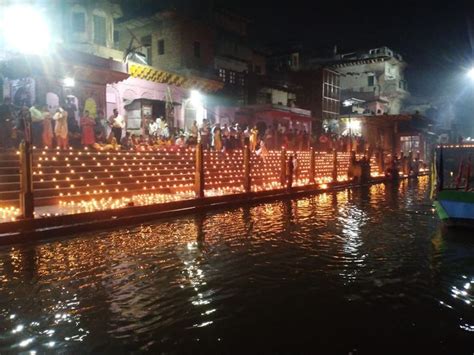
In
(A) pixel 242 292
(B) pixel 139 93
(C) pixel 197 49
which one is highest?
(C) pixel 197 49

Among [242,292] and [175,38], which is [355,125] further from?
[242,292]

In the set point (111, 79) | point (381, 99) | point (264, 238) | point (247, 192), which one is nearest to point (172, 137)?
point (111, 79)

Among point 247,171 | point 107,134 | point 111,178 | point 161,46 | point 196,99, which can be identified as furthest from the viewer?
point 161,46

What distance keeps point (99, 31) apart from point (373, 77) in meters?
34.2

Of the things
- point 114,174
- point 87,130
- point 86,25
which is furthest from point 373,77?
point 114,174

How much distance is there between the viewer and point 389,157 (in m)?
33.2

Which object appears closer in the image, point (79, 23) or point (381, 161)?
point (79, 23)

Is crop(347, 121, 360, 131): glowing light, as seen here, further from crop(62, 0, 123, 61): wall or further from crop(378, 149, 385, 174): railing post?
crop(62, 0, 123, 61): wall

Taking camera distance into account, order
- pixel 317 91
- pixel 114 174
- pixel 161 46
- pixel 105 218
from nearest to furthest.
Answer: pixel 105 218 → pixel 114 174 → pixel 161 46 → pixel 317 91

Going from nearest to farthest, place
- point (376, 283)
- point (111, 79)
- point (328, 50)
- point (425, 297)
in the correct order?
point (425, 297)
point (376, 283)
point (111, 79)
point (328, 50)

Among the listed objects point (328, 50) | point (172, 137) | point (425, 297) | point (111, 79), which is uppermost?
point (328, 50)

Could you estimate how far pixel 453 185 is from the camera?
12.5 meters

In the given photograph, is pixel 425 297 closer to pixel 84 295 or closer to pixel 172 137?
pixel 84 295

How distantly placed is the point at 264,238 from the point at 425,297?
4415 mm
